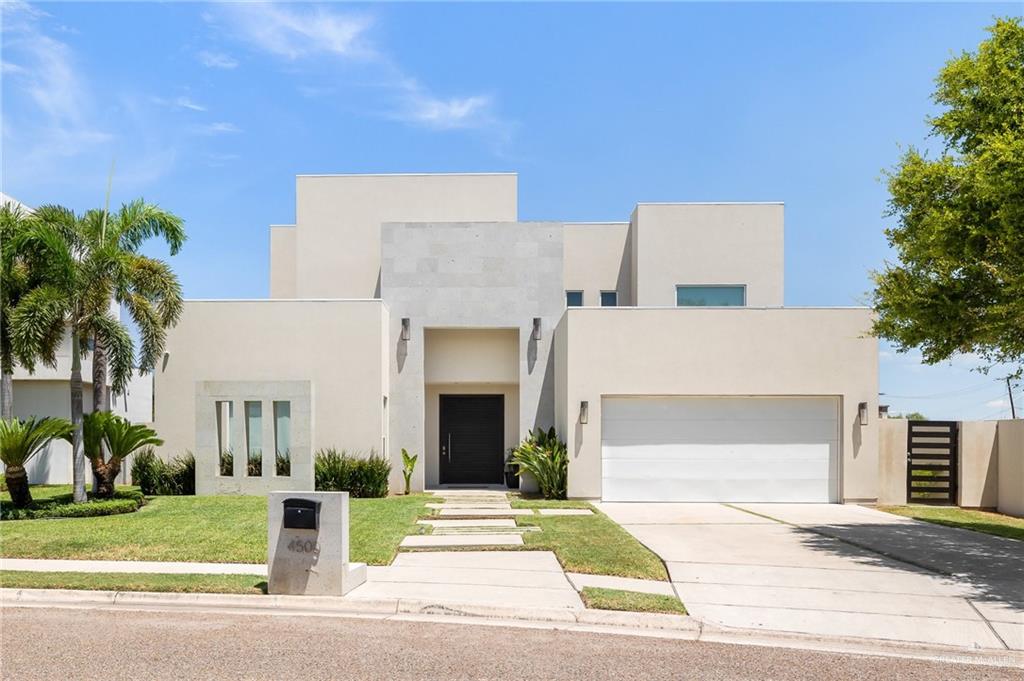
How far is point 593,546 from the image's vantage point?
37.5ft

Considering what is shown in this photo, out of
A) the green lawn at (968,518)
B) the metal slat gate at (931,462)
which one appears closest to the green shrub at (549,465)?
the green lawn at (968,518)

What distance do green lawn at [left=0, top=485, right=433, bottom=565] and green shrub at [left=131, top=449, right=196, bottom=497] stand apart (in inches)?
89.8

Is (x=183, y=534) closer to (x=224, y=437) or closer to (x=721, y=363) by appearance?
(x=224, y=437)

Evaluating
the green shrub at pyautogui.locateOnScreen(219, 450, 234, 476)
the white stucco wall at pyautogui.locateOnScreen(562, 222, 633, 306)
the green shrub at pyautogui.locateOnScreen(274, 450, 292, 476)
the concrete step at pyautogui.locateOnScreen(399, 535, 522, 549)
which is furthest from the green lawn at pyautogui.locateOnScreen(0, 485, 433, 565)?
the white stucco wall at pyautogui.locateOnScreen(562, 222, 633, 306)

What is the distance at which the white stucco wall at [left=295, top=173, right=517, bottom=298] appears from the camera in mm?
23094

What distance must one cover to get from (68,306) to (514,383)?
35.2ft

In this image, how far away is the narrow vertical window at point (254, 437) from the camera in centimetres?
1871

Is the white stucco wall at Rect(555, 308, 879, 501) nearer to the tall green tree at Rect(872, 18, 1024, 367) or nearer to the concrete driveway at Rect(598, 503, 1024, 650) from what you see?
the concrete driveway at Rect(598, 503, 1024, 650)

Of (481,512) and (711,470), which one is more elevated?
(711,470)

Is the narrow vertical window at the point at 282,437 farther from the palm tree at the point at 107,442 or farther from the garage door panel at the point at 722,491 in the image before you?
the garage door panel at the point at 722,491

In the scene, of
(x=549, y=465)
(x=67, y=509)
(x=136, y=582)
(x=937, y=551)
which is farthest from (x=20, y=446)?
(x=937, y=551)

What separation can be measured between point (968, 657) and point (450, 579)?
5309 millimetres

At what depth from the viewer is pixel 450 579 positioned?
9344 mm

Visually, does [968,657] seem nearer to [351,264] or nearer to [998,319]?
[998,319]
